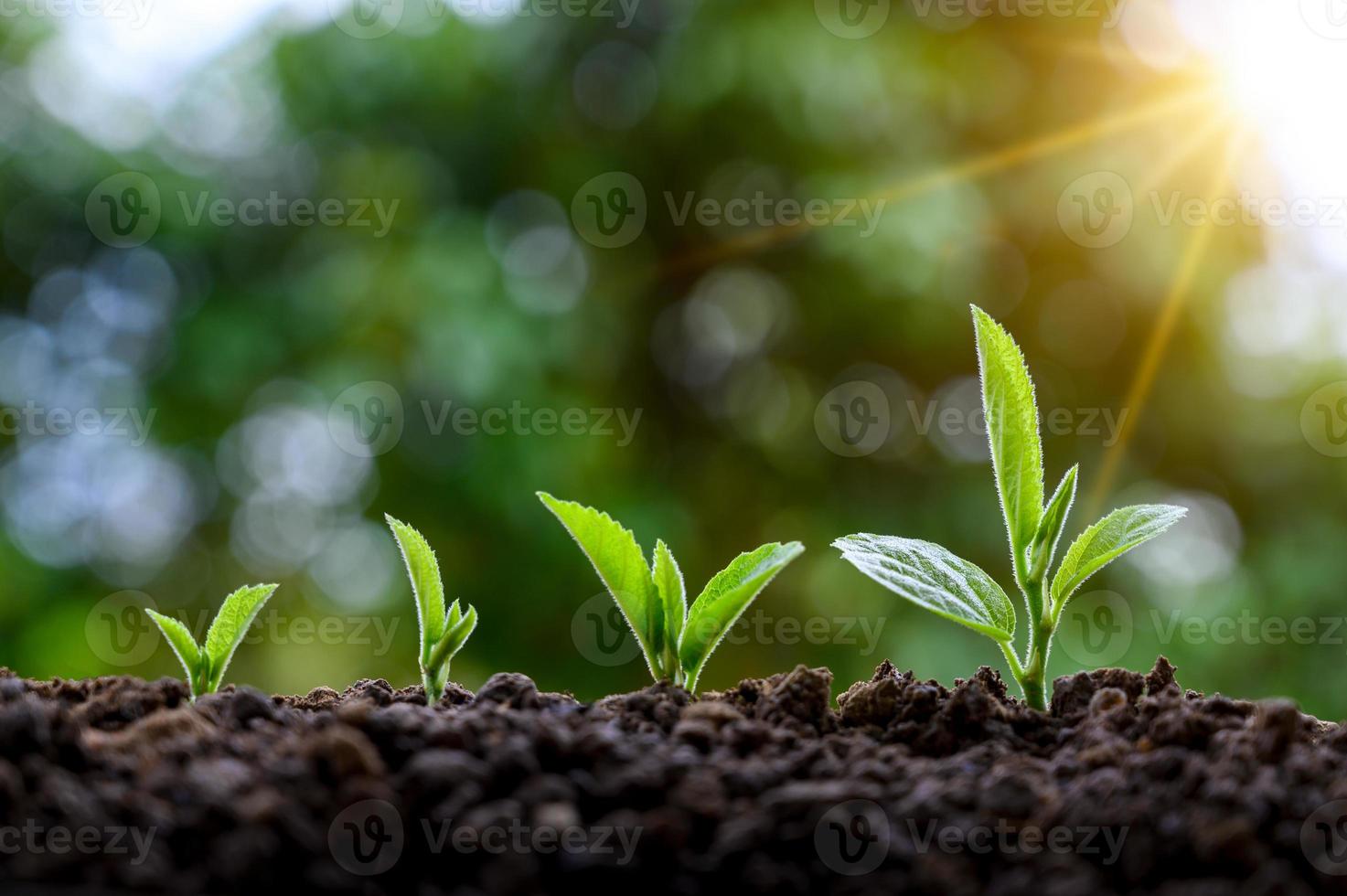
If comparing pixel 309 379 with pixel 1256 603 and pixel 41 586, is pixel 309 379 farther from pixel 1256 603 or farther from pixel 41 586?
pixel 1256 603

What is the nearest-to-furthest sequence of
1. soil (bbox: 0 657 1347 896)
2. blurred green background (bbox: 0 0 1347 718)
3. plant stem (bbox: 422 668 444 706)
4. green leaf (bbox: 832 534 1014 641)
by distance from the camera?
soil (bbox: 0 657 1347 896) < green leaf (bbox: 832 534 1014 641) < plant stem (bbox: 422 668 444 706) < blurred green background (bbox: 0 0 1347 718)

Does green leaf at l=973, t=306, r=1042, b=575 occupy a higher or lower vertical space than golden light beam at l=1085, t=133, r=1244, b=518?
lower

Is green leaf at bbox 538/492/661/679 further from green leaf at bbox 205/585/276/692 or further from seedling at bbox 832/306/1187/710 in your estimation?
green leaf at bbox 205/585/276/692

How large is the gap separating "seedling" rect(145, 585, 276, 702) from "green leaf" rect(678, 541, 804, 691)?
0.47 metres

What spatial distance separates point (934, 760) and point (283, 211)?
460 centimetres

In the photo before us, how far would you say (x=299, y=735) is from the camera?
882mm

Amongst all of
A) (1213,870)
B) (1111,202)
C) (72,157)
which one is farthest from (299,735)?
(72,157)

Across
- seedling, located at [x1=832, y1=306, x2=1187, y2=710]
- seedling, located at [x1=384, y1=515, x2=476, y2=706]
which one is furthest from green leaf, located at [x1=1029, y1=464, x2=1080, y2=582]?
seedling, located at [x1=384, y1=515, x2=476, y2=706]

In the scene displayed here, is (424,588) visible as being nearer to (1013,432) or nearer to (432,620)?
(432,620)

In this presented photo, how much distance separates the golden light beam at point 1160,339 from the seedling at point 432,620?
12.8ft

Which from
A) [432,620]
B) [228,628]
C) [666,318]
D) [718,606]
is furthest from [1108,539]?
[666,318]

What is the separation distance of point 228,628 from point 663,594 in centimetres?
49

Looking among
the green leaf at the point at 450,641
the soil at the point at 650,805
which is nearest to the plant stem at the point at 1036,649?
the soil at the point at 650,805

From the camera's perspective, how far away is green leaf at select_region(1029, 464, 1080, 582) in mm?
1116
